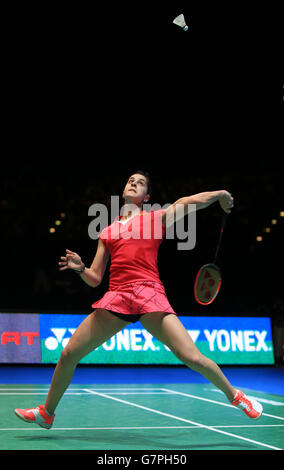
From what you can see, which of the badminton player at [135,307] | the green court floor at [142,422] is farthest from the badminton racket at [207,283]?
the green court floor at [142,422]

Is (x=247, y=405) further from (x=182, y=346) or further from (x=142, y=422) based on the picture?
(x=142, y=422)

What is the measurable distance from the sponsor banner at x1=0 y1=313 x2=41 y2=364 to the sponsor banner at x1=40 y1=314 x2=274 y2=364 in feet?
0.55

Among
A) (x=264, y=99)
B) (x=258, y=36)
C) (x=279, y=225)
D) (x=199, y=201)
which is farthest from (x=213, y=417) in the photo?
(x=279, y=225)

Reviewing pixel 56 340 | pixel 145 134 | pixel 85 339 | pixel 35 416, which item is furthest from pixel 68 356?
pixel 145 134

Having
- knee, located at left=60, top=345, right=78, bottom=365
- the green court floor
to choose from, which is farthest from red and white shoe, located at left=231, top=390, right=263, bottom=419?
knee, located at left=60, top=345, right=78, bottom=365

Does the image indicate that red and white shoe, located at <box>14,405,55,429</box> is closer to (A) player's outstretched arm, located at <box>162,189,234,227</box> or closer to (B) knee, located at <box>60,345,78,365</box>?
(B) knee, located at <box>60,345,78,365</box>

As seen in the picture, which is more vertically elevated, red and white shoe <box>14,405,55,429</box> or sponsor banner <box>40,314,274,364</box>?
sponsor banner <box>40,314,274,364</box>

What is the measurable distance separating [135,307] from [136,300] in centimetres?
5

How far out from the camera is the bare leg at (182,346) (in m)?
4.66

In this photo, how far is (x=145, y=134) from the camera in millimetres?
15867

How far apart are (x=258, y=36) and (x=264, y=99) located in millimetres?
2727

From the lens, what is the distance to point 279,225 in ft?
78.8

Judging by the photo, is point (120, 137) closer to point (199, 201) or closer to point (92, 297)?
point (92, 297)

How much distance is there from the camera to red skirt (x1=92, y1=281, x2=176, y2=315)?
4777 millimetres
